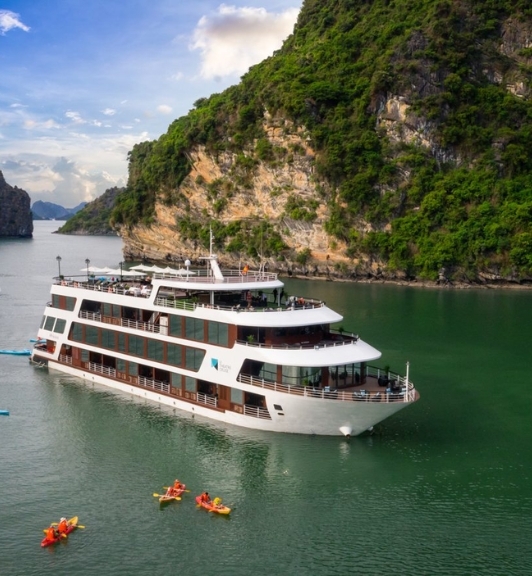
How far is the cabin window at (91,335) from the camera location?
3319 cm

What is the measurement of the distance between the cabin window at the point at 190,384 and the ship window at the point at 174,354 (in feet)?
2.63

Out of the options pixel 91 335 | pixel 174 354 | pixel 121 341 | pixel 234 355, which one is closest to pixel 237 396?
pixel 234 355

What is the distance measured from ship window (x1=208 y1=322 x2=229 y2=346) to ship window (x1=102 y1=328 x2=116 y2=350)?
7.43 meters

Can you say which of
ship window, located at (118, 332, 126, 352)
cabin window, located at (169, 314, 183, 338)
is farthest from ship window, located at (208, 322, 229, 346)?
ship window, located at (118, 332, 126, 352)

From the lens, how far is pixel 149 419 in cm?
2778

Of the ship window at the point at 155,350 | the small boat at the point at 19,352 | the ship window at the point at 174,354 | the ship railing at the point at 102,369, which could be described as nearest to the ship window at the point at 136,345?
the ship window at the point at 155,350

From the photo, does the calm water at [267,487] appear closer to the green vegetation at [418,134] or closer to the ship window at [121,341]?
the ship window at [121,341]

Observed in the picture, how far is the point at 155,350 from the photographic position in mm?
29578

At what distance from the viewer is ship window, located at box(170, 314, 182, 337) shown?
2841 centimetres

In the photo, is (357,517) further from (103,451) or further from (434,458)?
(103,451)

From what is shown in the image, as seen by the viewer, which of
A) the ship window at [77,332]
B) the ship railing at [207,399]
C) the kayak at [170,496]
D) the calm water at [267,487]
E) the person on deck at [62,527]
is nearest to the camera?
the calm water at [267,487]

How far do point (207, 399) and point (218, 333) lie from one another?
116 inches

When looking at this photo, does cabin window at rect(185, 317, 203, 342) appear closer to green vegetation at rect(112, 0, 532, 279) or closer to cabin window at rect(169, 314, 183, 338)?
cabin window at rect(169, 314, 183, 338)

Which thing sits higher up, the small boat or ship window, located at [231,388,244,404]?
ship window, located at [231,388,244,404]
